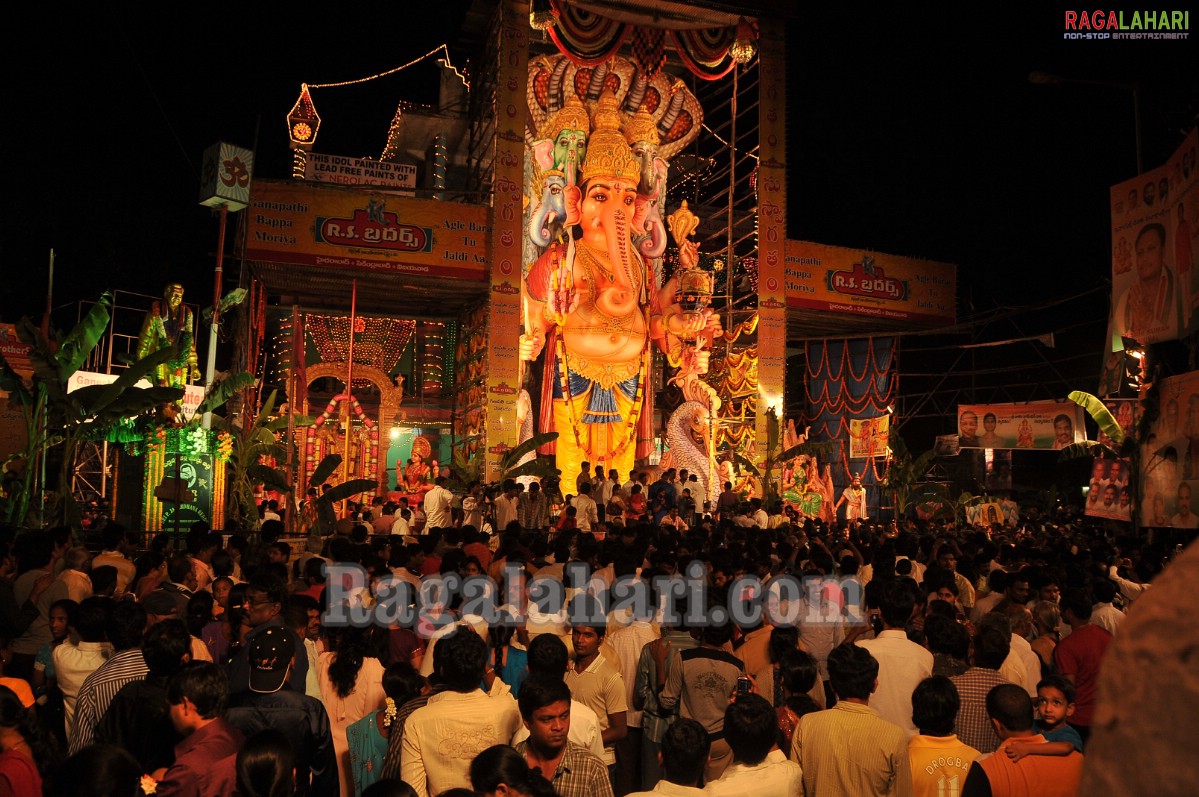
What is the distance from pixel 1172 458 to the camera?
12.6 metres

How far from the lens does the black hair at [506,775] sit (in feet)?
9.12

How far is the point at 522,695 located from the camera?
10.9ft

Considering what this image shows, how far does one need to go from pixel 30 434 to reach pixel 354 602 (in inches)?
325

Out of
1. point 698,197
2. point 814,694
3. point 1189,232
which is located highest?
point 698,197

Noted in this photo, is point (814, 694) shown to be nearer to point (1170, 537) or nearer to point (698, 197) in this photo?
point (1170, 537)

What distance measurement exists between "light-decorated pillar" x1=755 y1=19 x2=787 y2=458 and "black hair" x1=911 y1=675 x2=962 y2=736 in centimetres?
1895

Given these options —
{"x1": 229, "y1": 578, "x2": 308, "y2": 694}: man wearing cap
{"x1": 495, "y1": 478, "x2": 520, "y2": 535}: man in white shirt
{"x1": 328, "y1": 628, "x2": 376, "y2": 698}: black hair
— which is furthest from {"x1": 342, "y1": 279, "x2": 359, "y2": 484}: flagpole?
{"x1": 328, "y1": 628, "x2": 376, "y2": 698}: black hair

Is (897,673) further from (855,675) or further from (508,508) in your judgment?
(508,508)

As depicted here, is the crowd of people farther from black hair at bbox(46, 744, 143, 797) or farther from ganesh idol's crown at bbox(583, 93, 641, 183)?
ganesh idol's crown at bbox(583, 93, 641, 183)

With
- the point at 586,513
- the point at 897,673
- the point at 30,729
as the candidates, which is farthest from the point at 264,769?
the point at 586,513

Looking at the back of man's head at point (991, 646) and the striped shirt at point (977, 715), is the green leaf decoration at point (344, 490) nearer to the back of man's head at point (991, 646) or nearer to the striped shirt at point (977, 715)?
the back of man's head at point (991, 646)

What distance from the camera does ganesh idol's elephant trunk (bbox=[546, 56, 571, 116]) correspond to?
2216cm

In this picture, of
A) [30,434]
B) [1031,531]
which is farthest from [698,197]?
[30,434]

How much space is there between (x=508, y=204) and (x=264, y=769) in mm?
18736
